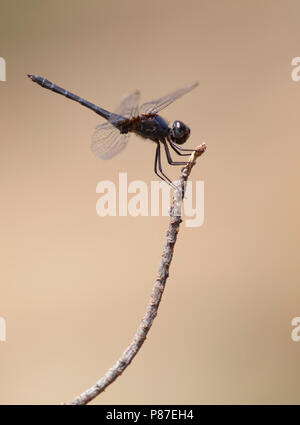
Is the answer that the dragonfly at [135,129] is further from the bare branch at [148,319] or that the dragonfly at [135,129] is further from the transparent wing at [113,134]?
the bare branch at [148,319]

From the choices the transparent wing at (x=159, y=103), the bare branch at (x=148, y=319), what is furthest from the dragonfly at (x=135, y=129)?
the bare branch at (x=148, y=319)

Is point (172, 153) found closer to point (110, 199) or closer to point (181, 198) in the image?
point (110, 199)

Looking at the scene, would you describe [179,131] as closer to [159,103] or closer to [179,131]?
[179,131]

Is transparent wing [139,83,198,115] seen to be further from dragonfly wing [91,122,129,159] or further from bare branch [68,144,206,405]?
bare branch [68,144,206,405]

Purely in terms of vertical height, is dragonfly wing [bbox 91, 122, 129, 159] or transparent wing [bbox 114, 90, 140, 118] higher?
transparent wing [bbox 114, 90, 140, 118]

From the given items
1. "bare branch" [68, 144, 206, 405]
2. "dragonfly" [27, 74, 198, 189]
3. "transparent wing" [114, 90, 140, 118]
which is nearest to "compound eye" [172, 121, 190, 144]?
"dragonfly" [27, 74, 198, 189]
